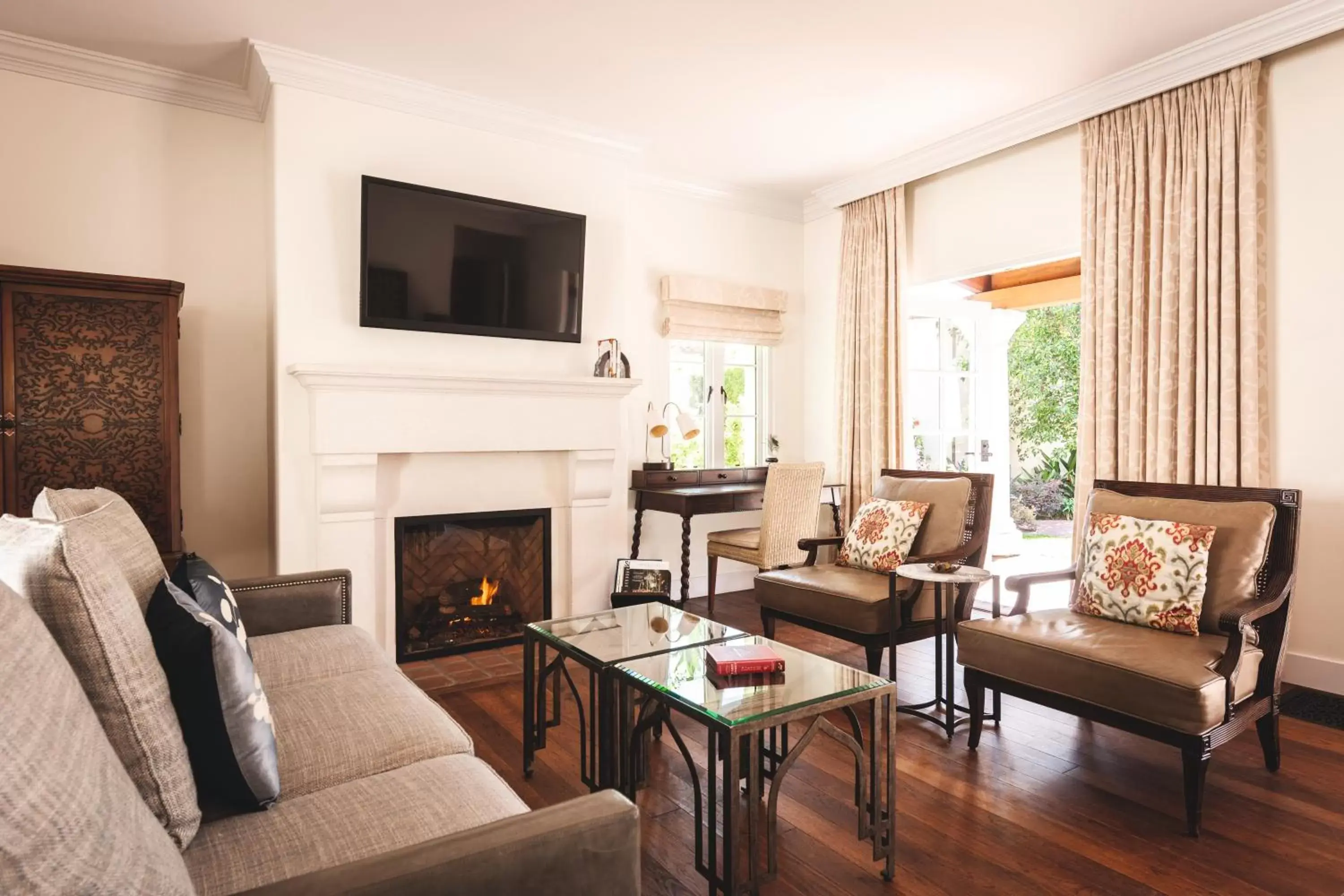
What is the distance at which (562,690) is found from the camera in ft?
10.4

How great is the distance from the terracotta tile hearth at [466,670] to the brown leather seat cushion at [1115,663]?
6.29 feet

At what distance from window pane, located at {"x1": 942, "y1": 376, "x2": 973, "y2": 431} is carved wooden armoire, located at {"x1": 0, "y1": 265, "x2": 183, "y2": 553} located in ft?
13.9

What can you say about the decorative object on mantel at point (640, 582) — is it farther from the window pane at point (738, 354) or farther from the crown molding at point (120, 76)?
the crown molding at point (120, 76)

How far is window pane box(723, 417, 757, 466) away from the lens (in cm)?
515

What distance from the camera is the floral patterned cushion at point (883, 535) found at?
330 cm

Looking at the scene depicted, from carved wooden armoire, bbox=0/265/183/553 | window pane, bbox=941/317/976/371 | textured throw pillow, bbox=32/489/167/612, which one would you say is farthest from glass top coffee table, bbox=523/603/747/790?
window pane, bbox=941/317/976/371

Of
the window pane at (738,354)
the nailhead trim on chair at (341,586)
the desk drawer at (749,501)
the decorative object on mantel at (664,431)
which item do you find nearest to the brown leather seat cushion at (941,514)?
the desk drawer at (749,501)

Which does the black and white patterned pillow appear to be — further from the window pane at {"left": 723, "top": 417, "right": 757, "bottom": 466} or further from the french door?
the french door

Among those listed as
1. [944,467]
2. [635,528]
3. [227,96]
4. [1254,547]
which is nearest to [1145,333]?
[1254,547]

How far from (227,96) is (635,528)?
294cm

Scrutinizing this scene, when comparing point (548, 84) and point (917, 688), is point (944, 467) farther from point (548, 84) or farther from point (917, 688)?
point (548, 84)

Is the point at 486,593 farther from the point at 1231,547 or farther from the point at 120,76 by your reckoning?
the point at 1231,547

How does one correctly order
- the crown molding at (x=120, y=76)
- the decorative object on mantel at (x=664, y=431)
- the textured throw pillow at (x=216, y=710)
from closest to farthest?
1. the textured throw pillow at (x=216, y=710)
2. the crown molding at (x=120, y=76)
3. the decorative object on mantel at (x=664, y=431)

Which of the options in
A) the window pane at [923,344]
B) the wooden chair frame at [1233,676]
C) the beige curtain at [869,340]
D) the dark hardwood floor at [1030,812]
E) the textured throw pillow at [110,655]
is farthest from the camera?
the window pane at [923,344]
